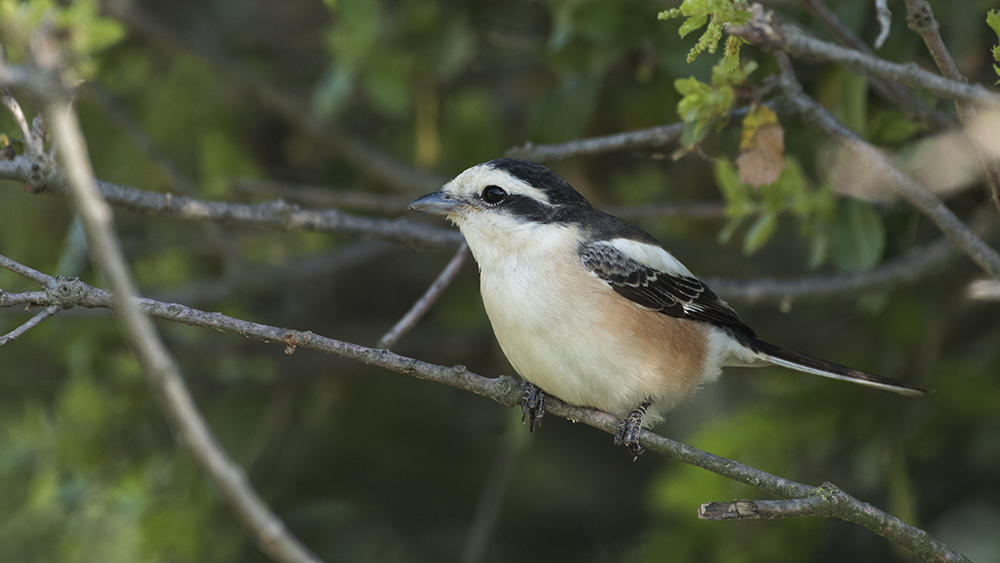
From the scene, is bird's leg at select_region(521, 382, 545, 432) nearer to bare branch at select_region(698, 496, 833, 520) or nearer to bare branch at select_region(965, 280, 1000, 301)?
bare branch at select_region(698, 496, 833, 520)

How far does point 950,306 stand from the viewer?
16.5 ft

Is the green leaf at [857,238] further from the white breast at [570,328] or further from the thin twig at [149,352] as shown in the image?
the thin twig at [149,352]

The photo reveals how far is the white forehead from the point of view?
410cm

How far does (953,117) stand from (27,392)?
6.48 m

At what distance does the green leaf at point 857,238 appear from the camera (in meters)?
4.06

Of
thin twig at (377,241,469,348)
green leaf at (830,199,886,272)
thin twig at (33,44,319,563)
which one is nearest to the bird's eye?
thin twig at (377,241,469,348)

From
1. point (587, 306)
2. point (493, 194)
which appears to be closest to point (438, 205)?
point (493, 194)

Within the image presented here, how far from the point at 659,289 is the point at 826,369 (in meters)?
0.96

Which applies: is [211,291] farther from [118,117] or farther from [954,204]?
[954,204]

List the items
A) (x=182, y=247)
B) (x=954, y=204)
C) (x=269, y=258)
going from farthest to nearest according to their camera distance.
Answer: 1. (x=269, y=258)
2. (x=182, y=247)
3. (x=954, y=204)

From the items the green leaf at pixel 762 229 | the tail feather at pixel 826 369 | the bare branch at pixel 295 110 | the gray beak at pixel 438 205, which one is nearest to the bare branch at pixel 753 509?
the tail feather at pixel 826 369

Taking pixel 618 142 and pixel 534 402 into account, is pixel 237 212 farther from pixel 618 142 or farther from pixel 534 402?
pixel 618 142

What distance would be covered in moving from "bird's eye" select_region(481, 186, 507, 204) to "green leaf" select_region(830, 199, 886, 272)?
65.9 inches

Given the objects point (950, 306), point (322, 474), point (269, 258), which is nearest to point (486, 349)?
point (322, 474)
